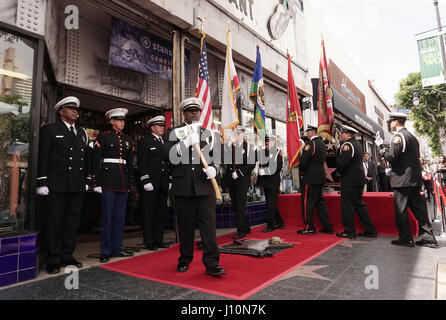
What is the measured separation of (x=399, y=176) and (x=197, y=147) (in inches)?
126

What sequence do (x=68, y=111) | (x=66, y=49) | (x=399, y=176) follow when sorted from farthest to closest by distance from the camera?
(x=66, y=49), (x=399, y=176), (x=68, y=111)

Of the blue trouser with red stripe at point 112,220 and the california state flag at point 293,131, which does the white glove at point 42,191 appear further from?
the california state flag at point 293,131

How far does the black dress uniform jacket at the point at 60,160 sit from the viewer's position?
3.22 metres

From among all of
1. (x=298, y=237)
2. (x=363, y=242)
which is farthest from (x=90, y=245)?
(x=363, y=242)

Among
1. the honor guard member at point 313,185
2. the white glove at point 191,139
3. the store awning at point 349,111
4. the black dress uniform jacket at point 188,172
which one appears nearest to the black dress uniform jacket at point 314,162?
the honor guard member at point 313,185

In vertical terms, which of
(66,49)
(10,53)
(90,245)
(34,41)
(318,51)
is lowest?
(90,245)

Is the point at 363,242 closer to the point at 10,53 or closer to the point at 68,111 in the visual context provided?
the point at 68,111

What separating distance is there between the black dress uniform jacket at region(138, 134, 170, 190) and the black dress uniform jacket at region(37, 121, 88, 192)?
3.28 feet

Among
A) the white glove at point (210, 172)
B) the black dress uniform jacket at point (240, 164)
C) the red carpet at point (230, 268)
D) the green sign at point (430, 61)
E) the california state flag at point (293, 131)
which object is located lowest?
the red carpet at point (230, 268)

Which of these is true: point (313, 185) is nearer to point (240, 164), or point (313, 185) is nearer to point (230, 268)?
point (240, 164)

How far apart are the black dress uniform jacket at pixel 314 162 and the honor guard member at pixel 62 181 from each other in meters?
3.93

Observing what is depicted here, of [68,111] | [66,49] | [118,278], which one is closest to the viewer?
[118,278]

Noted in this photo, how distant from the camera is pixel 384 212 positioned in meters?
5.16

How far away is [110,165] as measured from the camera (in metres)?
3.89
